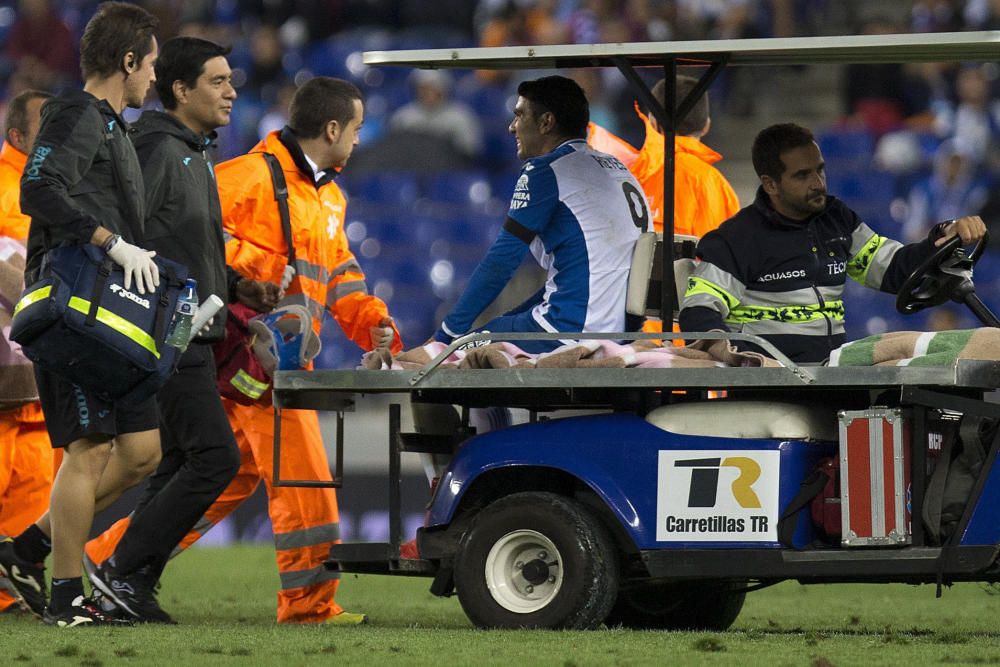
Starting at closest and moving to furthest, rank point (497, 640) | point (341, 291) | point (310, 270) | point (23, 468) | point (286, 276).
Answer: point (497, 640)
point (286, 276)
point (310, 270)
point (341, 291)
point (23, 468)

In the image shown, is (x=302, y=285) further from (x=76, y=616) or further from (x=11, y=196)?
(x=76, y=616)

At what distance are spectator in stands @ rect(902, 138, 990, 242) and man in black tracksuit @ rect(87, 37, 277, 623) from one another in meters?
8.51

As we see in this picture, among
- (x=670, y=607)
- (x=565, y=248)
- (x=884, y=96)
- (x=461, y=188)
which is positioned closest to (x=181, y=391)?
(x=565, y=248)

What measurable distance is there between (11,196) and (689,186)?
2.77 meters

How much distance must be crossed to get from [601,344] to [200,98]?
6.01 ft

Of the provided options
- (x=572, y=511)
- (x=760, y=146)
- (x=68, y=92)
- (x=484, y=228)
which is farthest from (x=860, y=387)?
(x=484, y=228)

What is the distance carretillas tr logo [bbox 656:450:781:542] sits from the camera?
17.5 ft

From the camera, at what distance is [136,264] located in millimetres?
5418

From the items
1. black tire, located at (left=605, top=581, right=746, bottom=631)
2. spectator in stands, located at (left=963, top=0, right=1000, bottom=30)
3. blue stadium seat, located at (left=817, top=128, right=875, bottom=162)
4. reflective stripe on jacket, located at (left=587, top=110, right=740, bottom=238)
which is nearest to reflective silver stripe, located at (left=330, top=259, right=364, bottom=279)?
reflective stripe on jacket, located at (left=587, top=110, right=740, bottom=238)

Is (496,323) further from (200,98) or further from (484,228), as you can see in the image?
(484,228)

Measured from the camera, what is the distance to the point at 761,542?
536 centimetres

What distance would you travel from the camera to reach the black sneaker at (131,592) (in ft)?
19.9

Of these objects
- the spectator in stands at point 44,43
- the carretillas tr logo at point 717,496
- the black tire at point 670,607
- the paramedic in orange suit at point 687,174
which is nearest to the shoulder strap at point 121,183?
the carretillas tr logo at point 717,496

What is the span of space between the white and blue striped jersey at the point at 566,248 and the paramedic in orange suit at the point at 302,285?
1.65ft
